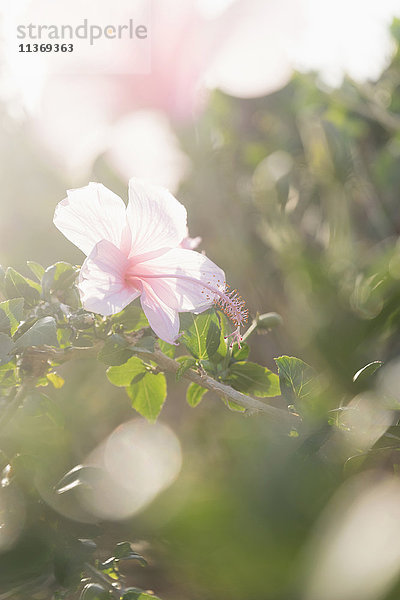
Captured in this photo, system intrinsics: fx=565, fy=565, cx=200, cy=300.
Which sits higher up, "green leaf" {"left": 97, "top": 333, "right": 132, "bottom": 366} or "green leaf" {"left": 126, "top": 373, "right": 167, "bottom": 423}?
"green leaf" {"left": 97, "top": 333, "right": 132, "bottom": 366}

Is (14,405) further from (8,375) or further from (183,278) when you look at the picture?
(183,278)

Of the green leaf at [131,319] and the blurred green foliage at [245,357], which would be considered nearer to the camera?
the blurred green foliage at [245,357]

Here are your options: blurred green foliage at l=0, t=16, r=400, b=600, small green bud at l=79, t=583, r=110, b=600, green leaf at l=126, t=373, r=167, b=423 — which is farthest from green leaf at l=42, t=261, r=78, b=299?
small green bud at l=79, t=583, r=110, b=600

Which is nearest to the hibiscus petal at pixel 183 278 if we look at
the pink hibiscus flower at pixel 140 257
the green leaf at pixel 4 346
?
the pink hibiscus flower at pixel 140 257

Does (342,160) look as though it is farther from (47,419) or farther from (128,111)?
(47,419)

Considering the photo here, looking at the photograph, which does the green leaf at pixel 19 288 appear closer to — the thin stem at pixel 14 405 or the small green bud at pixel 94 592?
the thin stem at pixel 14 405

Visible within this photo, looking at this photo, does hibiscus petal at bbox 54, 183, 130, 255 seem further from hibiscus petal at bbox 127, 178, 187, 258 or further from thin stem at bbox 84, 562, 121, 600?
thin stem at bbox 84, 562, 121, 600
